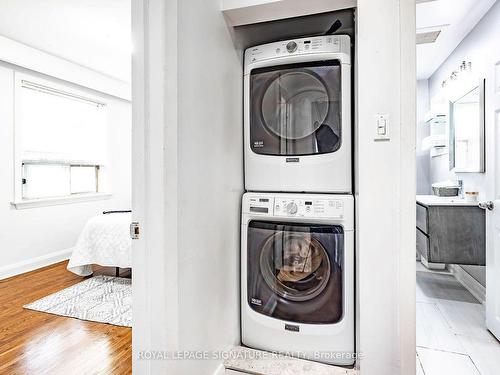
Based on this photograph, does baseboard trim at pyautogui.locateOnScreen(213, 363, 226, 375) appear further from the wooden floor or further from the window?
the window

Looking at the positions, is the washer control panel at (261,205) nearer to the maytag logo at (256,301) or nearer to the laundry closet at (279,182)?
the laundry closet at (279,182)

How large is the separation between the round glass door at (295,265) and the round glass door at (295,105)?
61 centimetres

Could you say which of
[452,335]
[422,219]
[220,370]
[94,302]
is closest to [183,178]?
[220,370]

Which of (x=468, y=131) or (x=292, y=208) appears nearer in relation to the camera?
(x=292, y=208)

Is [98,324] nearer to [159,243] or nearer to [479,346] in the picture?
[159,243]

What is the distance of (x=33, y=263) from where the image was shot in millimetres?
3518

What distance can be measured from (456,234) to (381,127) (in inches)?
69.4

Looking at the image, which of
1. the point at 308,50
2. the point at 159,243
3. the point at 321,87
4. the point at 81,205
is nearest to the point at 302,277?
the point at 159,243

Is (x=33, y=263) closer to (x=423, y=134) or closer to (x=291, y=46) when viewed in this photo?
(x=291, y=46)

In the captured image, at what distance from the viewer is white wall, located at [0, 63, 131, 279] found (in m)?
3.25

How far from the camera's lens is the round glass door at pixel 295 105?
1.77m

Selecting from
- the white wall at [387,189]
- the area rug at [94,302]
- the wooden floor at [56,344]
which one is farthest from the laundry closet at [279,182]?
the area rug at [94,302]

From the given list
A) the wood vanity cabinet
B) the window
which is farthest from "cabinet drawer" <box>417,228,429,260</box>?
the window

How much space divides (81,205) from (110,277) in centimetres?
139
